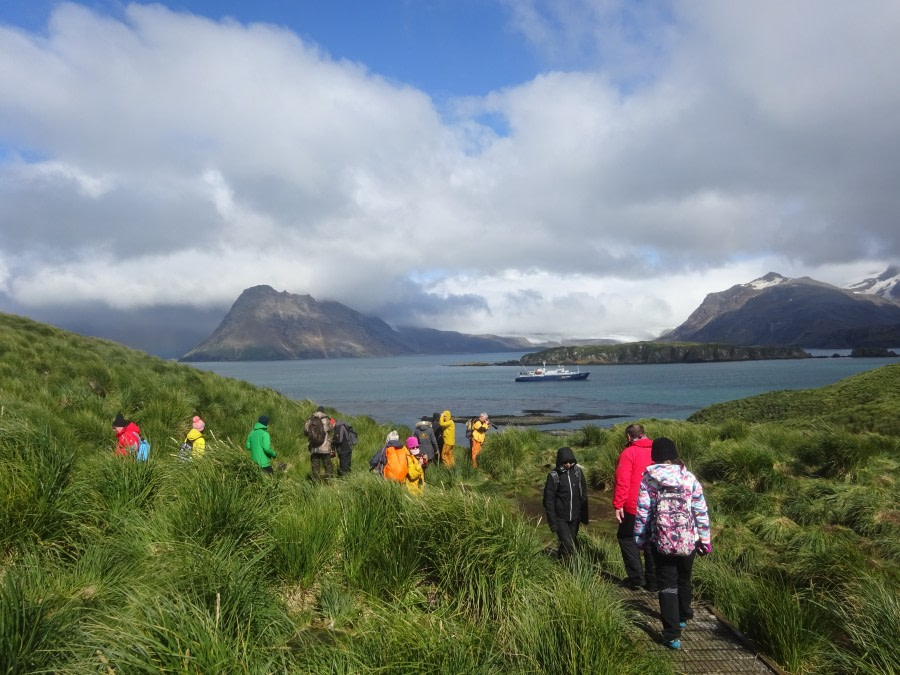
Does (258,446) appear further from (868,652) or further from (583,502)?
(868,652)

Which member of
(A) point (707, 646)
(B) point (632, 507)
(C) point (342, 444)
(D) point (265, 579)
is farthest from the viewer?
(C) point (342, 444)

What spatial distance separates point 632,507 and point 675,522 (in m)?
1.57

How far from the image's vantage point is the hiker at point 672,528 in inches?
184

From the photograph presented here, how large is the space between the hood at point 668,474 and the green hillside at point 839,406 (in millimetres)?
12574

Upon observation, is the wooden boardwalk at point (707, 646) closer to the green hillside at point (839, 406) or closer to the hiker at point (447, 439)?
the hiker at point (447, 439)

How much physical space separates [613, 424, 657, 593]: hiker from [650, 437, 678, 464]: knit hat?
1289 millimetres

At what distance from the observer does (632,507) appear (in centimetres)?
635

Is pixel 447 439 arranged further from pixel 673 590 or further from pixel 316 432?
pixel 673 590

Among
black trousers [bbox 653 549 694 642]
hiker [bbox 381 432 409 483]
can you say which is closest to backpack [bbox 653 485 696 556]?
black trousers [bbox 653 549 694 642]

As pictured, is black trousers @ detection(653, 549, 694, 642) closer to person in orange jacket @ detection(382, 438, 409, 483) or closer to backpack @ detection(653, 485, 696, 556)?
backpack @ detection(653, 485, 696, 556)

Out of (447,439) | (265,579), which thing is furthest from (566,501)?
(447,439)

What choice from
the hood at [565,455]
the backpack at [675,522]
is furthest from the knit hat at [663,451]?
the hood at [565,455]

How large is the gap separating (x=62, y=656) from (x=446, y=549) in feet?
9.34

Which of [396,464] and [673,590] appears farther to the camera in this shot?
[396,464]
